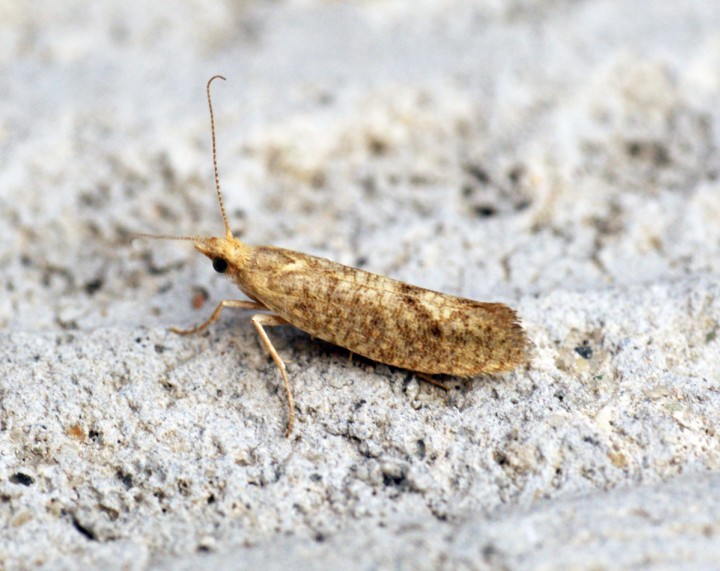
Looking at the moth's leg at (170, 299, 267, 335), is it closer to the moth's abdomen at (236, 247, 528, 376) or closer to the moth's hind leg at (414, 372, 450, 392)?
the moth's abdomen at (236, 247, 528, 376)

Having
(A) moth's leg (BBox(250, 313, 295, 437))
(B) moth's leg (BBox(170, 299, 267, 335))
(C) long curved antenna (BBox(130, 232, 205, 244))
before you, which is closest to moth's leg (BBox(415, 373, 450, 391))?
(A) moth's leg (BBox(250, 313, 295, 437))

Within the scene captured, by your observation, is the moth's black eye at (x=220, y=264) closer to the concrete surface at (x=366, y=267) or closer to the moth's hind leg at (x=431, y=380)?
the concrete surface at (x=366, y=267)

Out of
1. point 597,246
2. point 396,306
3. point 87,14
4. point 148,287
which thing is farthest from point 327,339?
point 87,14

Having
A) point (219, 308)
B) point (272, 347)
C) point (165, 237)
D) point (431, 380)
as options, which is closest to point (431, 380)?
point (431, 380)

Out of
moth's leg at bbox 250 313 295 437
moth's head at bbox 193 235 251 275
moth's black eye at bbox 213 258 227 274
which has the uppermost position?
moth's head at bbox 193 235 251 275

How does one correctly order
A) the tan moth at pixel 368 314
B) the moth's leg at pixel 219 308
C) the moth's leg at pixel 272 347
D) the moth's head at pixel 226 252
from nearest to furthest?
the moth's leg at pixel 272 347
the tan moth at pixel 368 314
the moth's leg at pixel 219 308
the moth's head at pixel 226 252

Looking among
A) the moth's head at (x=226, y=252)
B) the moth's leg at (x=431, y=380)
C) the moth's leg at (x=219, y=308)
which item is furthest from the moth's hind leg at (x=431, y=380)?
the moth's head at (x=226, y=252)

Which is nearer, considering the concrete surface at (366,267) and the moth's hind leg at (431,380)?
the concrete surface at (366,267)
